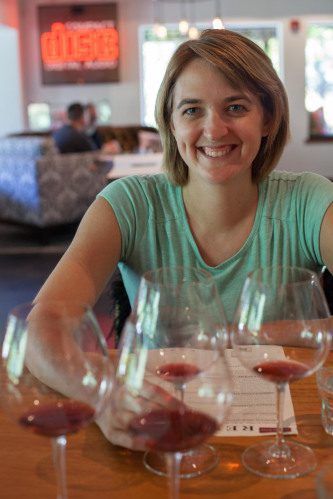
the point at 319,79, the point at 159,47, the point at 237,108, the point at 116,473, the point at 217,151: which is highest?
the point at 159,47

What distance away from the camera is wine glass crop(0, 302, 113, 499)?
29.9 inches

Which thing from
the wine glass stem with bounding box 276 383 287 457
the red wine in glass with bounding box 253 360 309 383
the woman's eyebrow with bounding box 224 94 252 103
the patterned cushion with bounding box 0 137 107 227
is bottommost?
the patterned cushion with bounding box 0 137 107 227

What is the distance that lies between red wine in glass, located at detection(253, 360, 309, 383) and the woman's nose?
76 cm

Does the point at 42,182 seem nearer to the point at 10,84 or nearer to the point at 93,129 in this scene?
the point at 93,129

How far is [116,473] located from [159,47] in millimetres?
9822

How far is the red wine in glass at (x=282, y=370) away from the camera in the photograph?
898 mm

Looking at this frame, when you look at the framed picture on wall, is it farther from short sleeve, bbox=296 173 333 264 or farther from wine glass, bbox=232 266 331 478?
wine glass, bbox=232 266 331 478

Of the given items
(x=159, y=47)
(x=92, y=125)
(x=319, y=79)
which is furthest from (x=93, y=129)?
(x=319, y=79)

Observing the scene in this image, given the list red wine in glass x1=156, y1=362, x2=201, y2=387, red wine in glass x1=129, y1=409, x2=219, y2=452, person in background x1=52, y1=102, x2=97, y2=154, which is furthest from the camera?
person in background x1=52, y1=102, x2=97, y2=154

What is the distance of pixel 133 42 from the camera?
9.78 metres

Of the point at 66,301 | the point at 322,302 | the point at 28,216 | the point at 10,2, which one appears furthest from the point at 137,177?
the point at 10,2

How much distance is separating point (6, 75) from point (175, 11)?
8.98 ft

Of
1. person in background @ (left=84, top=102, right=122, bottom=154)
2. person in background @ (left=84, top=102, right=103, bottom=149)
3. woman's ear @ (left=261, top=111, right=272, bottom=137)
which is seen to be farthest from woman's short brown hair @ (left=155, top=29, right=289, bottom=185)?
person in background @ (left=84, top=102, right=103, bottom=149)

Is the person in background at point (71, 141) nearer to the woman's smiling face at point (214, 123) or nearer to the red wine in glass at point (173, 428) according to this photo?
the woman's smiling face at point (214, 123)
